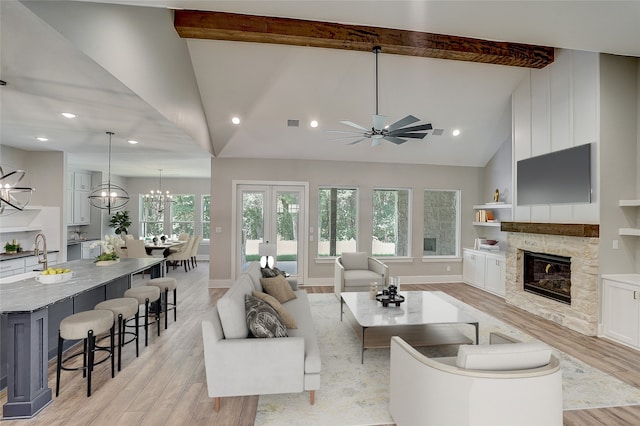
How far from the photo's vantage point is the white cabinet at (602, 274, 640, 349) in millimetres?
3729

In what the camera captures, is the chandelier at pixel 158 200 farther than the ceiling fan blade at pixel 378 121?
Yes

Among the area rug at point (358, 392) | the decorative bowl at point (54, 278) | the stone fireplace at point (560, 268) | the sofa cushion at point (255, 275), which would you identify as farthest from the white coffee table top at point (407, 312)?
the decorative bowl at point (54, 278)

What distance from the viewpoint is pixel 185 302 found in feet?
18.1

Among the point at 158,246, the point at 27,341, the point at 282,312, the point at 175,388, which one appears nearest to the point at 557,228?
the point at 282,312

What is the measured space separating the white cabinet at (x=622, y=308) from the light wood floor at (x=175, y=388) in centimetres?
17

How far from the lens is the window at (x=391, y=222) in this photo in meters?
7.22

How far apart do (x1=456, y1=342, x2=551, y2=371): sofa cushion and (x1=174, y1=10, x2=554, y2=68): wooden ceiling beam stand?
3785 mm

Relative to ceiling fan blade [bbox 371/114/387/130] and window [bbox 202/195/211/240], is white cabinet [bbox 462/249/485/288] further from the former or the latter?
window [bbox 202/195/211/240]

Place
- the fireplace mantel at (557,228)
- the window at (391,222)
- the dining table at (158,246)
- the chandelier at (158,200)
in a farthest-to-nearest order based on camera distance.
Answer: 1. the chandelier at (158,200)
2. the dining table at (158,246)
3. the window at (391,222)
4. the fireplace mantel at (557,228)

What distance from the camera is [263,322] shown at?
8.52 ft

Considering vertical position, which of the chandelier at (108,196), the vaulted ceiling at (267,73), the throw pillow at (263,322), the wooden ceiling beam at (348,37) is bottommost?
the throw pillow at (263,322)

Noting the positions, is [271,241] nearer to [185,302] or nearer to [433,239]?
[185,302]

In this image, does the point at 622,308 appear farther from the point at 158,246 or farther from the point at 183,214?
the point at 183,214

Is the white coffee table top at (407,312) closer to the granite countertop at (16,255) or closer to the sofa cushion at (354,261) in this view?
the sofa cushion at (354,261)
